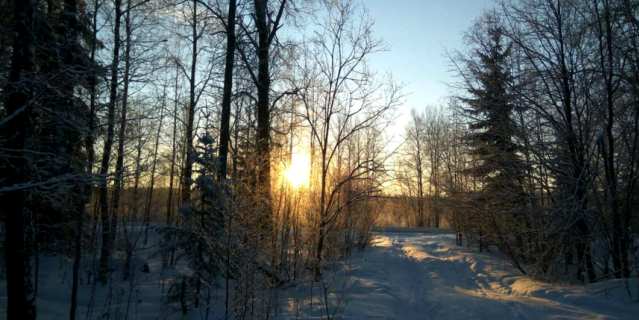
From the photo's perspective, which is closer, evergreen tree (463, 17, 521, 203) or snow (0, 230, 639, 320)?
snow (0, 230, 639, 320)

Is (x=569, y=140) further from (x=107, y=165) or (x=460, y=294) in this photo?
(x=107, y=165)

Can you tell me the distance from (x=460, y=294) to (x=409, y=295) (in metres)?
1.17

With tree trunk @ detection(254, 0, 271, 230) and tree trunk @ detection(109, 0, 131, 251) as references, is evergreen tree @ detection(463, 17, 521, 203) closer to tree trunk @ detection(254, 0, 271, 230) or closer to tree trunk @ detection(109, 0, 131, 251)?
tree trunk @ detection(254, 0, 271, 230)

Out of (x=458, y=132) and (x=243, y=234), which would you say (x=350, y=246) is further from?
(x=243, y=234)

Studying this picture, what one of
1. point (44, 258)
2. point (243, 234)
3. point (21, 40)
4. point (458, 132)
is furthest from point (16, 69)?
point (458, 132)

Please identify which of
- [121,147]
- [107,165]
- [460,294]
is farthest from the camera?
[121,147]

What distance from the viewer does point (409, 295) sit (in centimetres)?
888


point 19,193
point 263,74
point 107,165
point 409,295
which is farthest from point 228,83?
point 409,295

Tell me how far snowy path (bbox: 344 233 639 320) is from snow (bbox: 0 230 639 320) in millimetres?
16

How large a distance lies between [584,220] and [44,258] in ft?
47.8

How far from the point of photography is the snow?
6809 millimetres

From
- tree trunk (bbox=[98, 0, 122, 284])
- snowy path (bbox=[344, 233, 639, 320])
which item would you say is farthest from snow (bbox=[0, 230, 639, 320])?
tree trunk (bbox=[98, 0, 122, 284])

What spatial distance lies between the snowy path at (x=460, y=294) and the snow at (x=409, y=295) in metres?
0.02

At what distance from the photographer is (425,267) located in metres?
12.2
